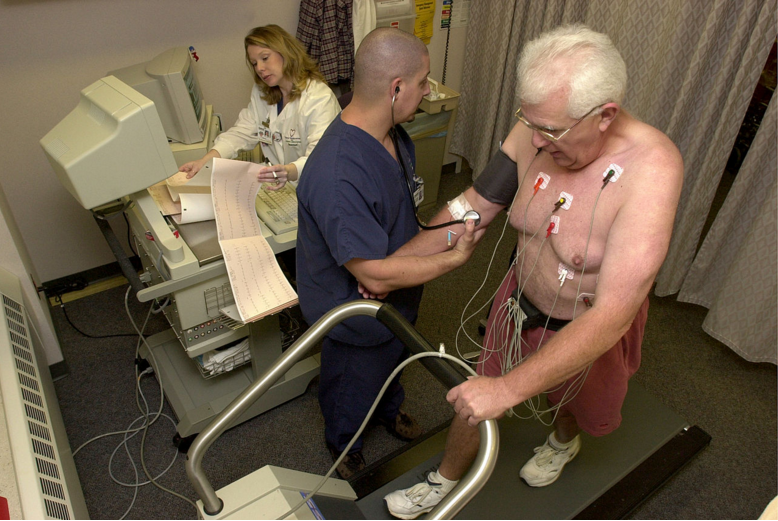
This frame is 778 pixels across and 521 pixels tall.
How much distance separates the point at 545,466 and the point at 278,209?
4.12 feet

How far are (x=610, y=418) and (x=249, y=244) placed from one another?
121 centimetres

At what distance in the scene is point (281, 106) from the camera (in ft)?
6.90

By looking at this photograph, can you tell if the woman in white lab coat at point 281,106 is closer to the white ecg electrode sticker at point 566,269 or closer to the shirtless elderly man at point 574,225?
the shirtless elderly man at point 574,225

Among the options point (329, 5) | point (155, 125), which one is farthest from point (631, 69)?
point (155, 125)

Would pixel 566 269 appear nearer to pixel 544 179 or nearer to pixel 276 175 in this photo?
pixel 544 179

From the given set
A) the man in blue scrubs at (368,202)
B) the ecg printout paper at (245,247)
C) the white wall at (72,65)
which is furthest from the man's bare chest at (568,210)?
the white wall at (72,65)

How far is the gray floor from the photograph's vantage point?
1873 millimetres

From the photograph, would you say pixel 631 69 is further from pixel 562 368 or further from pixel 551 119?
pixel 562 368

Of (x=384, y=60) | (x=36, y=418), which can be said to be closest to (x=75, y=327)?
(x=36, y=418)

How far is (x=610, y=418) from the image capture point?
1.53m

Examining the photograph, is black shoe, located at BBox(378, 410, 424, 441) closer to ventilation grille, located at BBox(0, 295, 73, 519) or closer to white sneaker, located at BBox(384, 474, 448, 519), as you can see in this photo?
white sneaker, located at BBox(384, 474, 448, 519)

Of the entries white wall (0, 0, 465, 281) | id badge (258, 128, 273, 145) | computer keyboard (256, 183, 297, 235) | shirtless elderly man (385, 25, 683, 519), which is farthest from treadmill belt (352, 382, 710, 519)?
white wall (0, 0, 465, 281)

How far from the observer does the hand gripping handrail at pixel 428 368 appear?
0.85m

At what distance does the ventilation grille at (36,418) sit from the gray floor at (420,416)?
0.44 m
